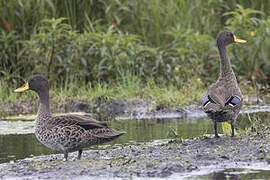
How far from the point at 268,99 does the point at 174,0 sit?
Answer: 358 cm

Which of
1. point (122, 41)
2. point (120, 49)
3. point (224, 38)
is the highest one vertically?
point (122, 41)

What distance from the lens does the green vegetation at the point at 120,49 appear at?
11289 millimetres

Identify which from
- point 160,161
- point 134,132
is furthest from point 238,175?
point 134,132

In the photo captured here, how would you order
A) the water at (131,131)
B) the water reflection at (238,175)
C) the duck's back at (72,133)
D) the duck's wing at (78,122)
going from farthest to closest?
the water at (131,131), the duck's wing at (78,122), the duck's back at (72,133), the water reflection at (238,175)

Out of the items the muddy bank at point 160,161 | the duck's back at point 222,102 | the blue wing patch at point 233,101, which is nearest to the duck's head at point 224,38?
the duck's back at point 222,102

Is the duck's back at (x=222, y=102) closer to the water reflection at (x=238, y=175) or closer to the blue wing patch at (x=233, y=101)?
the blue wing patch at (x=233, y=101)

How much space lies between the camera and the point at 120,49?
11.5 m

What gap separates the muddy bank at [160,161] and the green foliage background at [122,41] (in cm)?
497

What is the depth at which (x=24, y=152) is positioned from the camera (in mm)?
6891

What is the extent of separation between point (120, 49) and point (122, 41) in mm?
192

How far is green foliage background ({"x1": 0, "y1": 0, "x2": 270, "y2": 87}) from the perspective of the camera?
11.5m

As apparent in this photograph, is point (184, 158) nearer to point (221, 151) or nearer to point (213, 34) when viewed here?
point (221, 151)

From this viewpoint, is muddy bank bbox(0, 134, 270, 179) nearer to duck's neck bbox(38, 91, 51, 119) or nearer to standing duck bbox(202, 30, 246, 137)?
standing duck bbox(202, 30, 246, 137)

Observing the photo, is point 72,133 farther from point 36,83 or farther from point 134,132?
point 134,132
